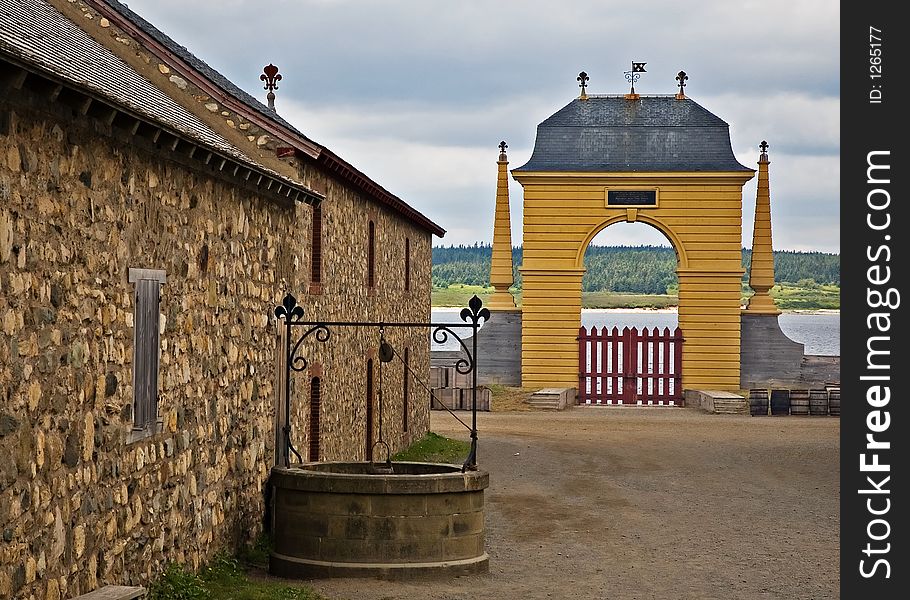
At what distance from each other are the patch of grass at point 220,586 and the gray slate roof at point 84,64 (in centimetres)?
373

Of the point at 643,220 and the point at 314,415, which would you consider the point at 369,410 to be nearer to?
the point at 314,415

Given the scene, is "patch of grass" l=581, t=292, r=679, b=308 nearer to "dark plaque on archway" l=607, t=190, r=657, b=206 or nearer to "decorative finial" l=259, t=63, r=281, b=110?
"dark plaque on archway" l=607, t=190, r=657, b=206

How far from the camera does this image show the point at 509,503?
63.5ft

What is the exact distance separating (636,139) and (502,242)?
5.21 m

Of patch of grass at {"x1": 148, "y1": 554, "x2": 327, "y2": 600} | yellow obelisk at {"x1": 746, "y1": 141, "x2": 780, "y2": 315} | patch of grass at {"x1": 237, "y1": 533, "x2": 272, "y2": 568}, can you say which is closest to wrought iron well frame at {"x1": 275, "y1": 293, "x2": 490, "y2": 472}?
patch of grass at {"x1": 237, "y1": 533, "x2": 272, "y2": 568}

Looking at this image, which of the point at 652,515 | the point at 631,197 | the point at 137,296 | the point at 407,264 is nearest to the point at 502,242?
the point at 631,197

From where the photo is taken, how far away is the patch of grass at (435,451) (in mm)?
24906

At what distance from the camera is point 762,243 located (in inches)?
1592

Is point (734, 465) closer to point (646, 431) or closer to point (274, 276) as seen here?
point (646, 431)

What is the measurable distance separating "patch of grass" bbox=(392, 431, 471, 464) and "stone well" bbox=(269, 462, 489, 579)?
399 inches

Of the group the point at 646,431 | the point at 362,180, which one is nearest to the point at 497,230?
the point at 646,431

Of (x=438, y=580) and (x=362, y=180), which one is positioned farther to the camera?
(x=362, y=180)

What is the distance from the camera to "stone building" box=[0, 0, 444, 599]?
8625 mm

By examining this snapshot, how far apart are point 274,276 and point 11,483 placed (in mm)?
6821
